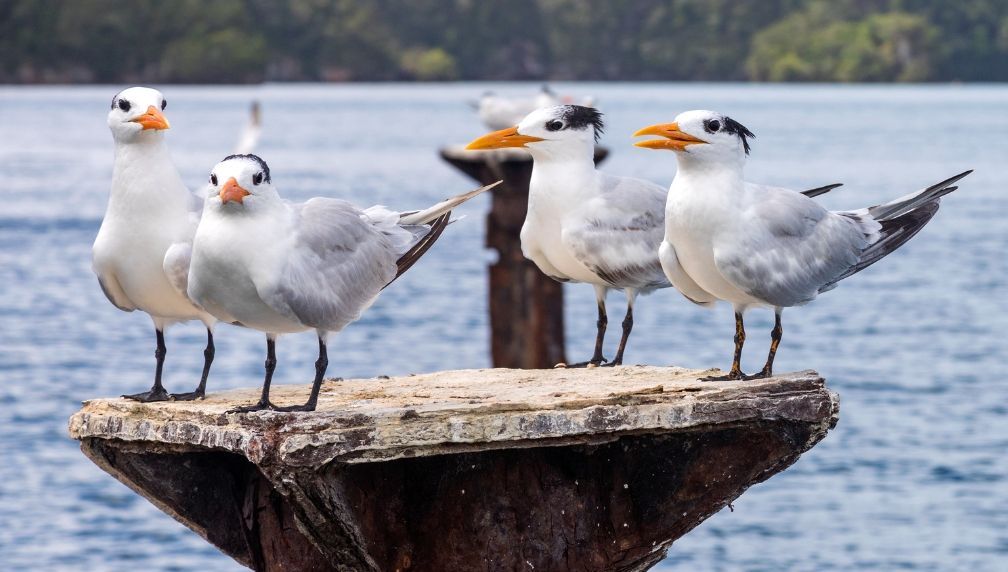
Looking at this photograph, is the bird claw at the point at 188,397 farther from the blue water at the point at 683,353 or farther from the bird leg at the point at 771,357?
the blue water at the point at 683,353

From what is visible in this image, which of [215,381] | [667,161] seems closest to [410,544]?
[215,381]

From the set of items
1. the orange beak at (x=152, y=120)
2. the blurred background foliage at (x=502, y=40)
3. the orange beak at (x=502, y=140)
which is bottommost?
the orange beak at (x=502, y=140)

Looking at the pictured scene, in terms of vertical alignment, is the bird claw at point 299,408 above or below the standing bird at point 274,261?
below

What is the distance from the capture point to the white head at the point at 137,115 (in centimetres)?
615

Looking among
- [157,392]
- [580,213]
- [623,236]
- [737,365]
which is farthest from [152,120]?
[737,365]

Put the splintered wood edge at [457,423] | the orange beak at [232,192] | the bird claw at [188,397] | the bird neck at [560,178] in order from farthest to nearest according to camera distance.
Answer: the bird neck at [560,178], the bird claw at [188,397], the orange beak at [232,192], the splintered wood edge at [457,423]

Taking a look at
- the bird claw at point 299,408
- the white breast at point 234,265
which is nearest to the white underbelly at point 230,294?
the white breast at point 234,265

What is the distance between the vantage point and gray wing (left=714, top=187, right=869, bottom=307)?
595 cm

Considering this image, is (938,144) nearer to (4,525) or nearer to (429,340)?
(429,340)

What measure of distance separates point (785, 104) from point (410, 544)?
104 m

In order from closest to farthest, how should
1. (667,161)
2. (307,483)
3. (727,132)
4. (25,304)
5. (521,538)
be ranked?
1. (307,483)
2. (521,538)
3. (727,132)
4. (25,304)
5. (667,161)

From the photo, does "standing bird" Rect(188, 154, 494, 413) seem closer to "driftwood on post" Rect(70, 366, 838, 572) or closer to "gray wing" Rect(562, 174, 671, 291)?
"driftwood on post" Rect(70, 366, 838, 572)

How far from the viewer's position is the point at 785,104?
107 metres

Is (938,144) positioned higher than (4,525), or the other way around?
(938,144)
